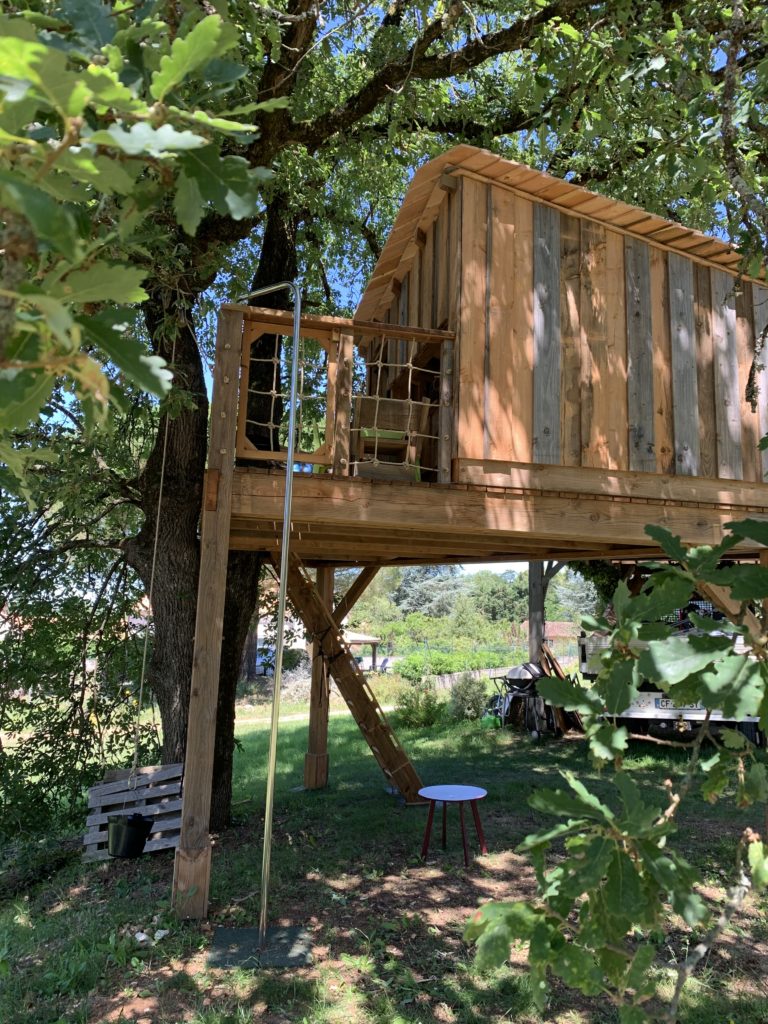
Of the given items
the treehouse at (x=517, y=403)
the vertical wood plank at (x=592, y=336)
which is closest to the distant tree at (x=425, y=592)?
the treehouse at (x=517, y=403)

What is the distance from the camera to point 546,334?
5.37m

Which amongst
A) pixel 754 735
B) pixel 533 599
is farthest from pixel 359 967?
pixel 533 599

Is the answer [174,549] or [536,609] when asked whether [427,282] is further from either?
[536,609]

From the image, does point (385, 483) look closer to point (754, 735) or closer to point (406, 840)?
point (406, 840)

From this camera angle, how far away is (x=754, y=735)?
10.9 m

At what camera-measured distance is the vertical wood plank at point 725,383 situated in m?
5.82

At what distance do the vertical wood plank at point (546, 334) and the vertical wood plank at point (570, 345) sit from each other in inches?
1.7

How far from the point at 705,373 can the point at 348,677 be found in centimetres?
429

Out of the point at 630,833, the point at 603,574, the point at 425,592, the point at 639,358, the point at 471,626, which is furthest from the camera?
the point at 425,592

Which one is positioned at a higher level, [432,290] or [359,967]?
[432,290]

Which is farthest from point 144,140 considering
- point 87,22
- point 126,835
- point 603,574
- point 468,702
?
point 468,702

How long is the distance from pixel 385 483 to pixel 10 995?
3.48 meters

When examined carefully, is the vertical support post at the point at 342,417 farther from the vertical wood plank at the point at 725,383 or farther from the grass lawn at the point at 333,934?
the vertical wood plank at the point at 725,383

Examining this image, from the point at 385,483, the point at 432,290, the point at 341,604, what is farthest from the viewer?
the point at 341,604
